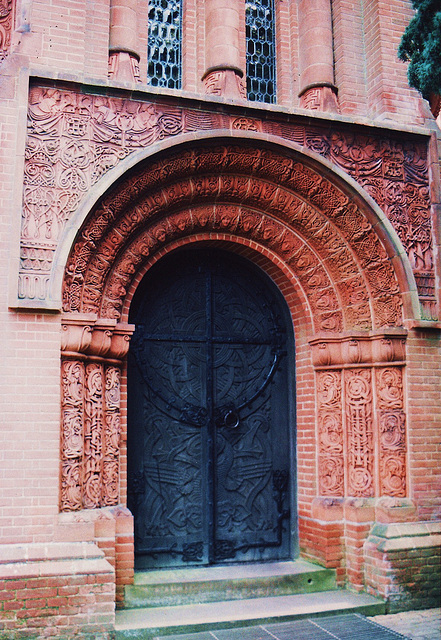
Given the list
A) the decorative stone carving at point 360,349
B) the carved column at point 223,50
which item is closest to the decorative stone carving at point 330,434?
the decorative stone carving at point 360,349

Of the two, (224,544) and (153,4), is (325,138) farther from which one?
(224,544)

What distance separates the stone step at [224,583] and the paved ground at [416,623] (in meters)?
0.67

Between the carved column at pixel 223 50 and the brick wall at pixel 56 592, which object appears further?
the carved column at pixel 223 50

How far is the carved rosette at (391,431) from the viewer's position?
6309 mm

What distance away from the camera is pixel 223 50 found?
6.59 m

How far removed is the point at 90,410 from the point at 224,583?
2033 mm

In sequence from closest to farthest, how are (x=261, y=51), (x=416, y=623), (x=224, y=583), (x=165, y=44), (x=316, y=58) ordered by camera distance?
(x=416, y=623) → (x=224, y=583) → (x=165, y=44) → (x=316, y=58) → (x=261, y=51)

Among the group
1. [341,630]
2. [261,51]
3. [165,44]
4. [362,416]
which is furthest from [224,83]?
[341,630]

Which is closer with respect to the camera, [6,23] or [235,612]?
[235,612]

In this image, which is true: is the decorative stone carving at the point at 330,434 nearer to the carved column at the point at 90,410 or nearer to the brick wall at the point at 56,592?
the carved column at the point at 90,410

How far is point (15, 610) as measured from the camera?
16.2 feet

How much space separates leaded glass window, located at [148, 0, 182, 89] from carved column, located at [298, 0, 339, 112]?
1.35 m

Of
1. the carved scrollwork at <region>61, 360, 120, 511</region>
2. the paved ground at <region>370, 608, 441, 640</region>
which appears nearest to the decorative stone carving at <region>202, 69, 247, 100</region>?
the carved scrollwork at <region>61, 360, 120, 511</region>

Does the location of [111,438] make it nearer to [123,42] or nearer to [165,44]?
[123,42]
